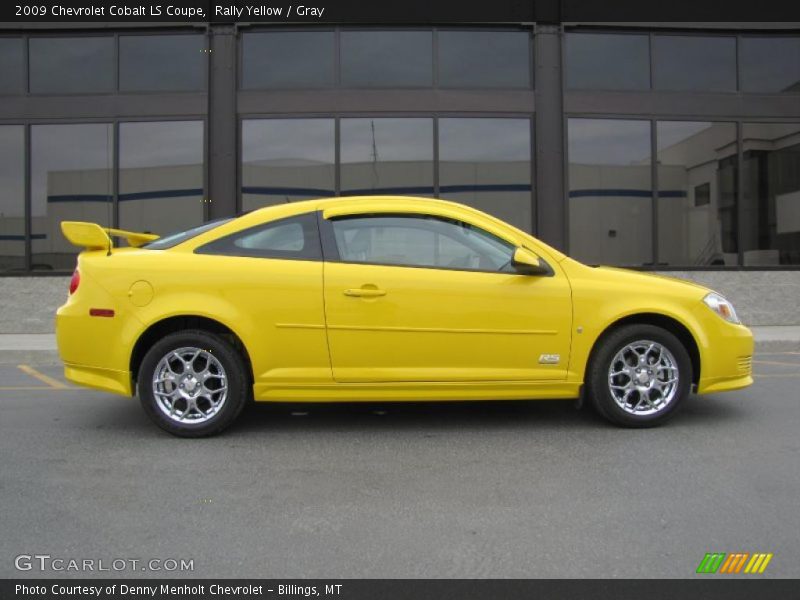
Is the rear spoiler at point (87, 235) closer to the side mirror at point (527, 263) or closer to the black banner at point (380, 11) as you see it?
the side mirror at point (527, 263)

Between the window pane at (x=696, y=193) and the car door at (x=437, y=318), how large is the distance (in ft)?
27.2

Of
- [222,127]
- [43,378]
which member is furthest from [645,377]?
[222,127]

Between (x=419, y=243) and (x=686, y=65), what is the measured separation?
9624 millimetres

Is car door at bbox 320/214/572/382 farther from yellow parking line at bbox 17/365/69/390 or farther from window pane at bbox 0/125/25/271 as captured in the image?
window pane at bbox 0/125/25/271

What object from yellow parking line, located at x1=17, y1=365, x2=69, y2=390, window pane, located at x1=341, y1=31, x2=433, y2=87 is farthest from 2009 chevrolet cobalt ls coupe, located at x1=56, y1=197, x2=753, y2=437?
window pane, located at x1=341, y1=31, x2=433, y2=87

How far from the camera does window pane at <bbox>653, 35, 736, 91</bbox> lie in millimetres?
12250

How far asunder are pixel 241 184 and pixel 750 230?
8.96 m

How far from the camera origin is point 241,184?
469 inches

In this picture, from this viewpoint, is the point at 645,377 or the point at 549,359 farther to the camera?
the point at 645,377

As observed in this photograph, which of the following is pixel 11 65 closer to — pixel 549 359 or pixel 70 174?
pixel 70 174

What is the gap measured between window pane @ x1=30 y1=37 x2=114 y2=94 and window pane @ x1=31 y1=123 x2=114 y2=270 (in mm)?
682

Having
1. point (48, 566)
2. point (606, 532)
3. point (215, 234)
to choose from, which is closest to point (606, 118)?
point (215, 234)

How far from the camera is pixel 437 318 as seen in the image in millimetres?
4672
